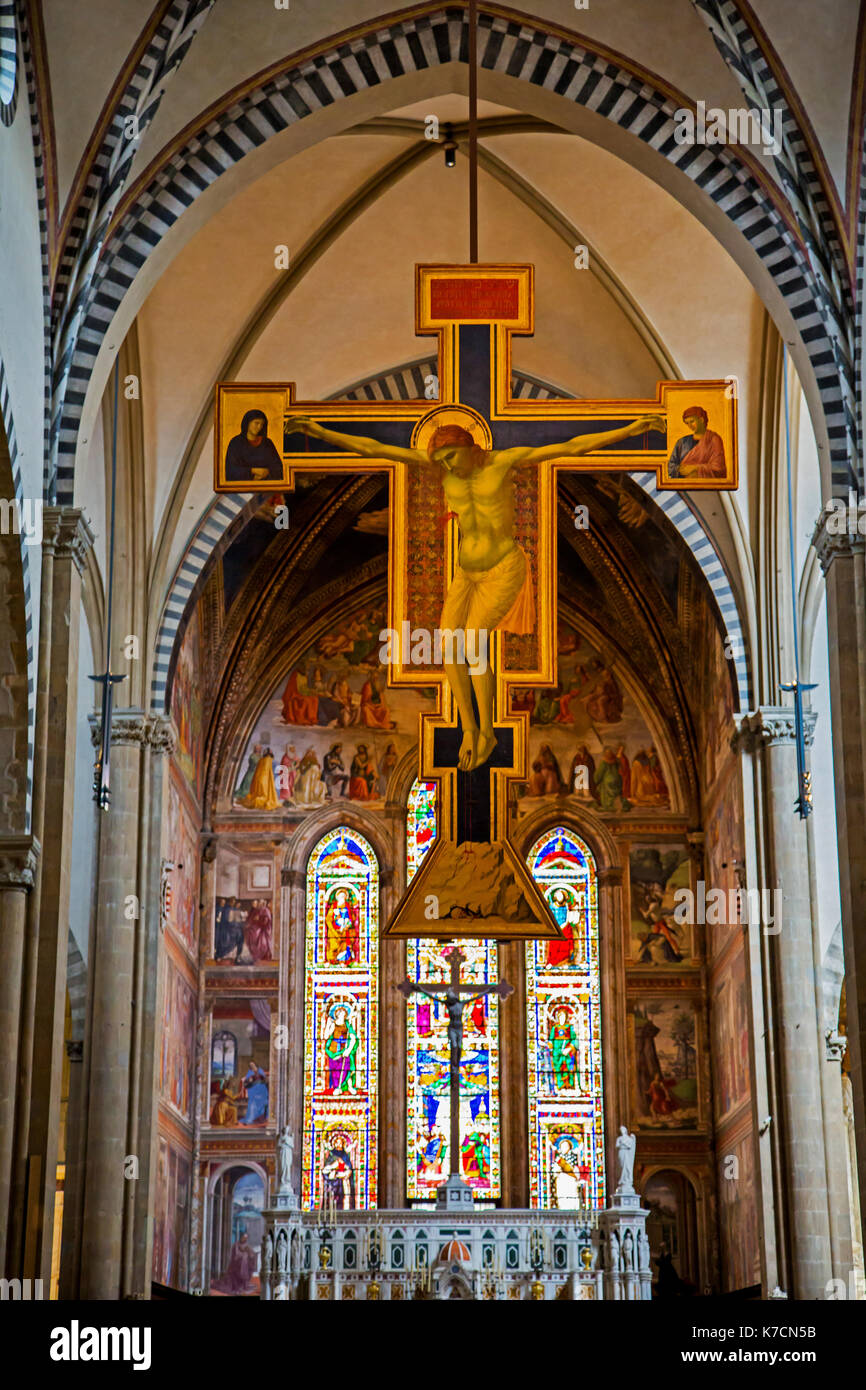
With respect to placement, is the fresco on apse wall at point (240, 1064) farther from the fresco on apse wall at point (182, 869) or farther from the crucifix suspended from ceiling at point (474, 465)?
the crucifix suspended from ceiling at point (474, 465)

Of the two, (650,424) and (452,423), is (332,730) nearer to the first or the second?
(452,423)

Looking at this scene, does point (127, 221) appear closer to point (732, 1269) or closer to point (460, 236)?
point (460, 236)

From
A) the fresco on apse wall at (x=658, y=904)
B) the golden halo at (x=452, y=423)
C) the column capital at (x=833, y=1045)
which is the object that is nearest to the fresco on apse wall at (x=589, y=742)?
the fresco on apse wall at (x=658, y=904)

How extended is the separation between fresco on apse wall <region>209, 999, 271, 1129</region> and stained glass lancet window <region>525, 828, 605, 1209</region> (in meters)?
3.72

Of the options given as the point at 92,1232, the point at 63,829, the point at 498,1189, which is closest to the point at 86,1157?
the point at 92,1232

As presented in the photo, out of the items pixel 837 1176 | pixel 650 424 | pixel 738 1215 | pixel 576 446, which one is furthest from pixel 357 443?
pixel 738 1215

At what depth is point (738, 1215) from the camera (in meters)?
23.7

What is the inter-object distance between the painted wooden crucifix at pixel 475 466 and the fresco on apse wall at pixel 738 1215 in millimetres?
11044

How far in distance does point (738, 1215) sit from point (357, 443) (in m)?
15.1

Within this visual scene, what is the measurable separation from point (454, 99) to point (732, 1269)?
1475 cm

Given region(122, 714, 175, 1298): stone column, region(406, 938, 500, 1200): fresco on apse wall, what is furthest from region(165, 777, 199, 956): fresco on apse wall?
region(406, 938, 500, 1200): fresco on apse wall

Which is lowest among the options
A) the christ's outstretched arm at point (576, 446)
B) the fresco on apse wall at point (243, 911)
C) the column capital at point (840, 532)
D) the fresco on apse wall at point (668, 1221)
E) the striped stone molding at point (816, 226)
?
the fresco on apse wall at point (668, 1221)

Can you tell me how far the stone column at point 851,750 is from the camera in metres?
13.0

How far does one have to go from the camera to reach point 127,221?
15344 millimetres
